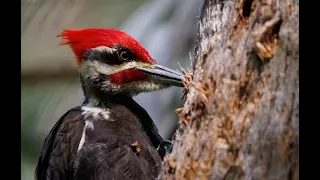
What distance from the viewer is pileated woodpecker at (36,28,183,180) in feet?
9.57

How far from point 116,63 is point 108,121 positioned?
1.32 ft

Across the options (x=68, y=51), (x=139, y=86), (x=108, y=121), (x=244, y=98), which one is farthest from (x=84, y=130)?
(x=68, y=51)

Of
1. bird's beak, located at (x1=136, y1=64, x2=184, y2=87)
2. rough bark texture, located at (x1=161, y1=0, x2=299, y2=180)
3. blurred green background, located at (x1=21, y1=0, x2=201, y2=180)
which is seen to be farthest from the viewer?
blurred green background, located at (x1=21, y1=0, x2=201, y2=180)

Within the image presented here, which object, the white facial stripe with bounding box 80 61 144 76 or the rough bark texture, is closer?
the rough bark texture

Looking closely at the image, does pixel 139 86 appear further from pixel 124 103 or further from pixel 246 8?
pixel 246 8

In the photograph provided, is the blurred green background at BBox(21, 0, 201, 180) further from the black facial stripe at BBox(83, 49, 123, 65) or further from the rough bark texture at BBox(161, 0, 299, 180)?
the rough bark texture at BBox(161, 0, 299, 180)

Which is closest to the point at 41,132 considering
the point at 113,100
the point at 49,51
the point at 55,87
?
the point at 55,87

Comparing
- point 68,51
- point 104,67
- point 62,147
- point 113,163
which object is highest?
point 68,51

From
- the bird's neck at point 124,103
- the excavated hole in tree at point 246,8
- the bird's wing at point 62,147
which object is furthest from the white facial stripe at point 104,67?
the excavated hole in tree at point 246,8

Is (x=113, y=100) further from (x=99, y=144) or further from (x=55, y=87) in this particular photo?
(x=55, y=87)

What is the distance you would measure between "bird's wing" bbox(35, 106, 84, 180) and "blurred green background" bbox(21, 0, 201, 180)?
0.93 meters

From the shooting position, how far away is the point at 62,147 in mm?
3053

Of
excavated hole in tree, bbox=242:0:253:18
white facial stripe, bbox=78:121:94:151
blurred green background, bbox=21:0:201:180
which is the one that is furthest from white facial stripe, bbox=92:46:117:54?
excavated hole in tree, bbox=242:0:253:18
